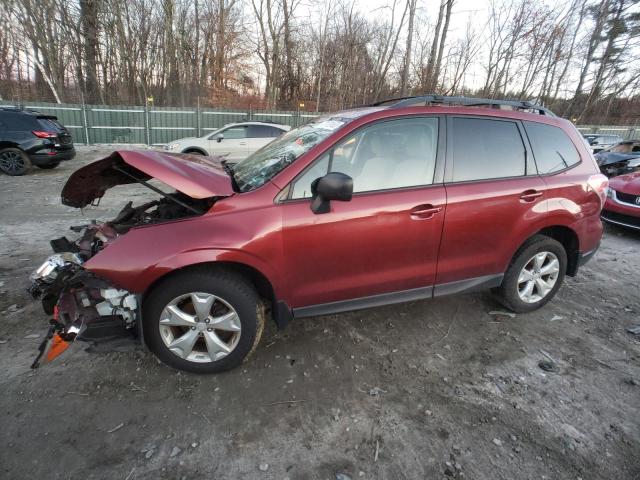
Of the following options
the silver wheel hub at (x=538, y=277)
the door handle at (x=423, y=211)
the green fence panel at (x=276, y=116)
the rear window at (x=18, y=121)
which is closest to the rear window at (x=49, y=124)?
the rear window at (x=18, y=121)

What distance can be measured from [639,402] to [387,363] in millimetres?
1688

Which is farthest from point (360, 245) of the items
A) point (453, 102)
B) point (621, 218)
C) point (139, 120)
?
point (139, 120)

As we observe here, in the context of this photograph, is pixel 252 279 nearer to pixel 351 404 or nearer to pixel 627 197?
pixel 351 404

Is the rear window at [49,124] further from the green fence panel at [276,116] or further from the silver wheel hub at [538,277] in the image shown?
the silver wheel hub at [538,277]

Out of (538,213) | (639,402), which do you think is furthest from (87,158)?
(639,402)

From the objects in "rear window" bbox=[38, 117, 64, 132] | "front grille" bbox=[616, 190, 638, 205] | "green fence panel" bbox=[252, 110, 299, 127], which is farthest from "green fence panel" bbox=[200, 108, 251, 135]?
"front grille" bbox=[616, 190, 638, 205]

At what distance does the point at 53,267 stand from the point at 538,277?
13.0 ft

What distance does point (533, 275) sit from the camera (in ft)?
11.0

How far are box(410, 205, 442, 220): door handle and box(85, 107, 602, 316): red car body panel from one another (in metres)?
0.01

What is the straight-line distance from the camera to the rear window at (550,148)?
3.17 metres

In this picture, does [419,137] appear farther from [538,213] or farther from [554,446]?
[554,446]

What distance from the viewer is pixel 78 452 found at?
6.40ft

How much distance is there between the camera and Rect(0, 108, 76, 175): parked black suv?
8836mm

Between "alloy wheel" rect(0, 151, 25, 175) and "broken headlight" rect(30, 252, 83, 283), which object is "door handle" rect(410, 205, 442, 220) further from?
"alloy wheel" rect(0, 151, 25, 175)
